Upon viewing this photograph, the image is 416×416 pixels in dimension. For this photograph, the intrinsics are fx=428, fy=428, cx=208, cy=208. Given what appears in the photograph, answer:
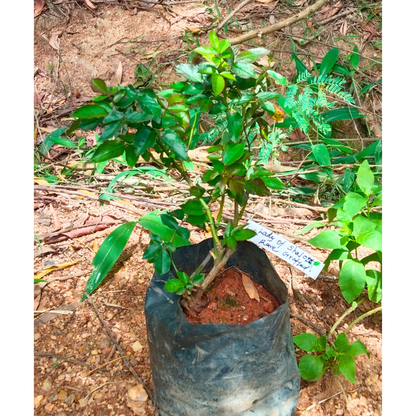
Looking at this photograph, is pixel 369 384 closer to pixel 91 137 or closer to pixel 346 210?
pixel 346 210

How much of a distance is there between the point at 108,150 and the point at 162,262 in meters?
0.31

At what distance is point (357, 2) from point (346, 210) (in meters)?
2.05

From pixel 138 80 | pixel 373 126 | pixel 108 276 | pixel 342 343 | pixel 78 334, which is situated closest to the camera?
pixel 342 343

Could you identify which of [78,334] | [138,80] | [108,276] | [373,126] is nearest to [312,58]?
[373,126]

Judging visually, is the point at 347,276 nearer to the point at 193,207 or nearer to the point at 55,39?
the point at 193,207

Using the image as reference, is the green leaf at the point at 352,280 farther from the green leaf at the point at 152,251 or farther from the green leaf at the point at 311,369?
the green leaf at the point at 152,251

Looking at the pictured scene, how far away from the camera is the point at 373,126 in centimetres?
230

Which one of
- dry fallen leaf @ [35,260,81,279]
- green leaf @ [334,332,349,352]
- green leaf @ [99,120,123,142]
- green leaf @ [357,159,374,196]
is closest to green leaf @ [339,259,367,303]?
green leaf @ [334,332,349,352]

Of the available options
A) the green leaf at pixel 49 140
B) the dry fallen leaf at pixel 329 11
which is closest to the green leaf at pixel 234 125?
the green leaf at pixel 49 140

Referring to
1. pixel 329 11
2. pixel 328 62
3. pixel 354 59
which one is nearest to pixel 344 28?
pixel 329 11

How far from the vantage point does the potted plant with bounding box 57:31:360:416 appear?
0.76 m

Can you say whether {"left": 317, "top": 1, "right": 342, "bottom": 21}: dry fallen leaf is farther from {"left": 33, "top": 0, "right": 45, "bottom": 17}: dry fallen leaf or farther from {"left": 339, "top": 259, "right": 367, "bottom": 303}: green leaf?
{"left": 339, "top": 259, "right": 367, "bottom": 303}: green leaf

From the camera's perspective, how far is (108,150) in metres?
0.76

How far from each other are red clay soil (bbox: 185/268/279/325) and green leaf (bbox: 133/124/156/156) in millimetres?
484
